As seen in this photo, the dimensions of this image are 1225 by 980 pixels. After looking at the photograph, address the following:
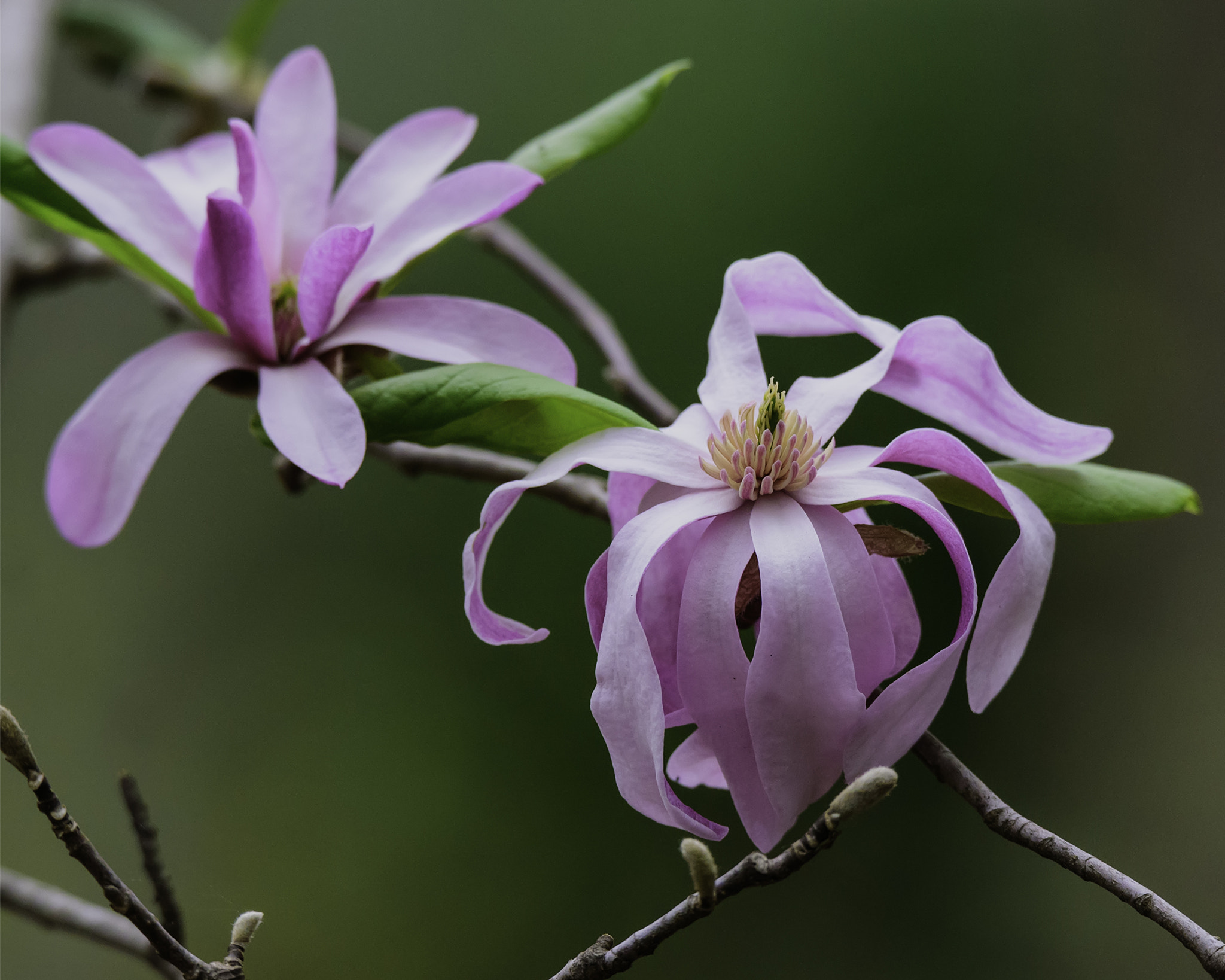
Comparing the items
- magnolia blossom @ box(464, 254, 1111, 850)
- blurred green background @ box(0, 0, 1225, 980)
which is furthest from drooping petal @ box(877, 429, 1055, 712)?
blurred green background @ box(0, 0, 1225, 980)

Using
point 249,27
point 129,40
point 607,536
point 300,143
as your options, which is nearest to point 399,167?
point 300,143

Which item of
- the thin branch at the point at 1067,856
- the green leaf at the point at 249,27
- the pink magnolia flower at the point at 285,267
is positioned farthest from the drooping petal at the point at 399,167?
the green leaf at the point at 249,27

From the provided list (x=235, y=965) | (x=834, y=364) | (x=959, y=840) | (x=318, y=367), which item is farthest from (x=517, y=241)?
(x=959, y=840)

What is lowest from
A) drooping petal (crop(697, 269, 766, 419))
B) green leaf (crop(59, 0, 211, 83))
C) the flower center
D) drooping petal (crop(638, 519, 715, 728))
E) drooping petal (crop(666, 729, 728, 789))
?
drooping petal (crop(666, 729, 728, 789))

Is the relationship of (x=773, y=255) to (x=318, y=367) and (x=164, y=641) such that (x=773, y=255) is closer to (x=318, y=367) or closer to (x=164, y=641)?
(x=318, y=367)

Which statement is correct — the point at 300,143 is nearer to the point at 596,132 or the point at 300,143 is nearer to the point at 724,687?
the point at 596,132

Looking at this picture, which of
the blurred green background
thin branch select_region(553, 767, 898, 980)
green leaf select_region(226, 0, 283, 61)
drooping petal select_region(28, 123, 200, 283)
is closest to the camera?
thin branch select_region(553, 767, 898, 980)

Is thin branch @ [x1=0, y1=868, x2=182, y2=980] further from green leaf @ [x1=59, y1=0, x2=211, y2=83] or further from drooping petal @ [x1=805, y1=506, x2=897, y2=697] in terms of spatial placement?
green leaf @ [x1=59, y1=0, x2=211, y2=83]
